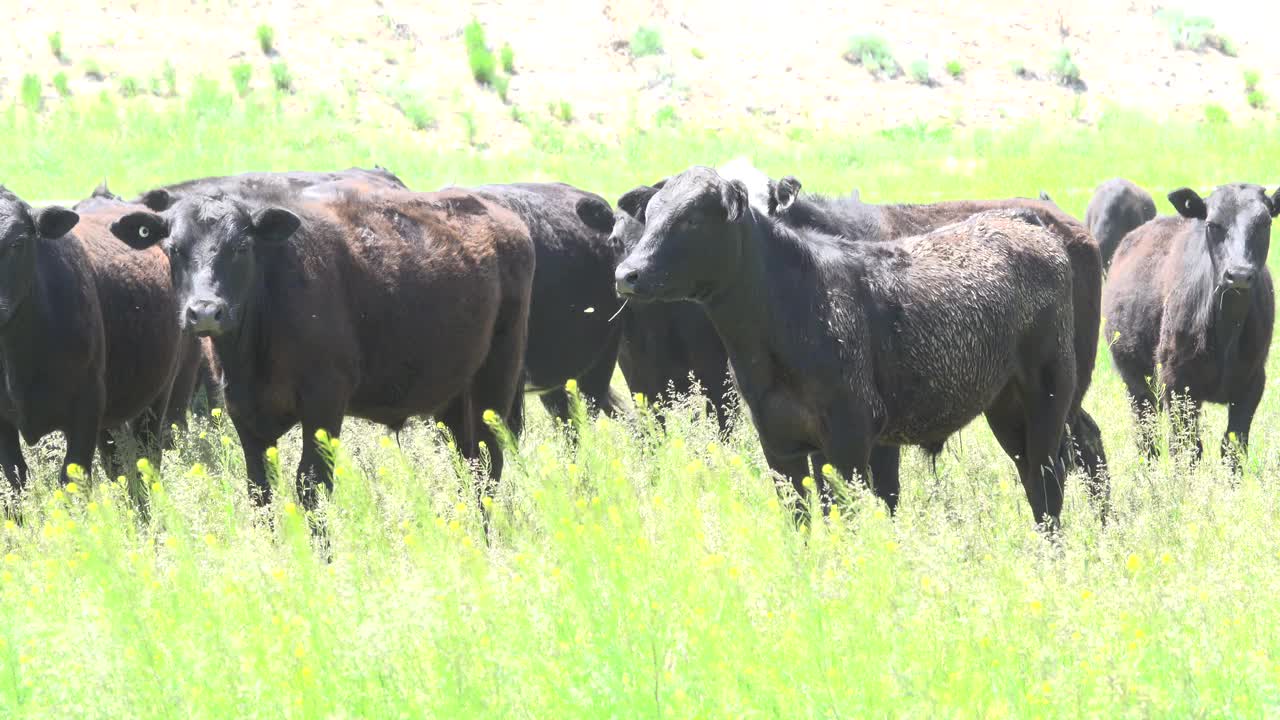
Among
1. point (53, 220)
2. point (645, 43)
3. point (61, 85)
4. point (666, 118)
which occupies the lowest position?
point (666, 118)

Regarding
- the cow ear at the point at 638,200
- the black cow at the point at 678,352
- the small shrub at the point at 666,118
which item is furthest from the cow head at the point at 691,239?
the small shrub at the point at 666,118

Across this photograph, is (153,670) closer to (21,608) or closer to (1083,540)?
(21,608)

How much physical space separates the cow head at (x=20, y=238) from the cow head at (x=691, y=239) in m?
3.47

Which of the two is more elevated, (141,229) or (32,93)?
(141,229)

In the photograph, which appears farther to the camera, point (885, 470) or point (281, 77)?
point (281, 77)

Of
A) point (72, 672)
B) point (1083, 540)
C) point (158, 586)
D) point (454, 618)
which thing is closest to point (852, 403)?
point (1083, 540)

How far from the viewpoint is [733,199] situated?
6914mm

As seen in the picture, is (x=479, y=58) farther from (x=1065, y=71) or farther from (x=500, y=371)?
(x=500, y=371)

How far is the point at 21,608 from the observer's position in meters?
6.14

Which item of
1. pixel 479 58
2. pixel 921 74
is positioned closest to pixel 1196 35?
pixel 921 74

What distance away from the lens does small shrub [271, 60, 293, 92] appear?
34719 mm

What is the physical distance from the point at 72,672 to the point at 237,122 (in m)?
25.3

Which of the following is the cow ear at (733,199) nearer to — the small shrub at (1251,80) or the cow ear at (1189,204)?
the cow ear at (1189,204)

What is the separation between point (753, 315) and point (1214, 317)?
13.0ft
